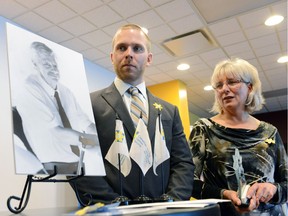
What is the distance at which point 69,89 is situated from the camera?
0.85 meters

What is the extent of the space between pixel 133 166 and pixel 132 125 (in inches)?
5.7

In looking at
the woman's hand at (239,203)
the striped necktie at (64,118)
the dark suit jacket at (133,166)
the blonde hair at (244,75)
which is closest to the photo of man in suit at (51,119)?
the striped necktie at (64,118)

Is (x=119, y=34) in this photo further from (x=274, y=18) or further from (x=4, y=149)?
(x=274, y=18)

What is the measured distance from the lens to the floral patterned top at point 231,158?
131cm

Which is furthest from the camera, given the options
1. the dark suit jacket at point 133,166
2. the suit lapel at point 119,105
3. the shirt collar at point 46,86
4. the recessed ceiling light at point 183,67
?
the recessed ceiling light at point 183,67

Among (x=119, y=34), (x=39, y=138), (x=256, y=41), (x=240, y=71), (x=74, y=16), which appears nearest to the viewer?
(x=39, y=138)

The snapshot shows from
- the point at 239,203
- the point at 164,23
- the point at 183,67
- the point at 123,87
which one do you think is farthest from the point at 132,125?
the point at 183,67

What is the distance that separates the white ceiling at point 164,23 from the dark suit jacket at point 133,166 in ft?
6.70

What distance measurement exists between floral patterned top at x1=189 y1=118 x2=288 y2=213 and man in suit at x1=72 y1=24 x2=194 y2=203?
222mm

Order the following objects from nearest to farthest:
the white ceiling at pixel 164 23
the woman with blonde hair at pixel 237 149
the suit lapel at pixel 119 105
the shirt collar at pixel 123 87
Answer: the suit lapel at pixel 119 105
the shirt collar at pixel 123 87
the woman with blonde hair at pixel 237 149
the white ceiling at pixel 164 23

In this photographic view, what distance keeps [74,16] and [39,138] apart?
269 cm

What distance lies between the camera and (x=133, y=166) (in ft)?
3.42

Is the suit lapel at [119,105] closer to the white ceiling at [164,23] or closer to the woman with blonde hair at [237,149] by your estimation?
the woman with blonde hair at [237,149]

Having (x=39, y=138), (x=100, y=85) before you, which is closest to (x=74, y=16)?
(x=100, y=85)
